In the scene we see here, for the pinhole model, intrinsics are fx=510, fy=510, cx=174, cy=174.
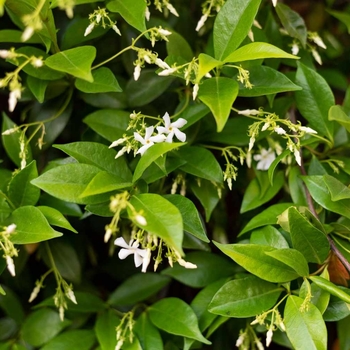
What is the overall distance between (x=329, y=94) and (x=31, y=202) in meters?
0.54

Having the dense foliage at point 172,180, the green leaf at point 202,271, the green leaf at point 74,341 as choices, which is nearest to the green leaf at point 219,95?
the dense foliage at point 172,180

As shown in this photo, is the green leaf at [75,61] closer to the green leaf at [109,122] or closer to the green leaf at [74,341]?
the green leaf at [109,122]

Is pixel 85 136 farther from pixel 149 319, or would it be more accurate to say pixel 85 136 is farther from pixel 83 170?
pixel 149 319

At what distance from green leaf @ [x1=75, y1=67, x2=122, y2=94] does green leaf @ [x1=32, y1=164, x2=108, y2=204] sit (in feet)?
0.44

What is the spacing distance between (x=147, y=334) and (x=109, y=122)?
1.20ft

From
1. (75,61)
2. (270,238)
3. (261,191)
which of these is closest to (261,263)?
(270,238)

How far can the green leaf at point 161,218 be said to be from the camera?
0.60 meters

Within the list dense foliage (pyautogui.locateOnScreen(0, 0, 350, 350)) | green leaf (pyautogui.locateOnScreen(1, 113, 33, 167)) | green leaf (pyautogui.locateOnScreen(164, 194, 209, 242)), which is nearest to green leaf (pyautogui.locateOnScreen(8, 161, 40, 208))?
dense foliage (pyautogui.locateOnScreen(0, 0, 350, 350))

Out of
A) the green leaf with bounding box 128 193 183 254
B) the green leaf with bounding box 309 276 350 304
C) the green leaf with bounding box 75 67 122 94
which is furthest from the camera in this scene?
the green leaf with bounding box 75 67 122 94

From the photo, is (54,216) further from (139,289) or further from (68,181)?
(139,289)

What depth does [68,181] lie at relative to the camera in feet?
2.39

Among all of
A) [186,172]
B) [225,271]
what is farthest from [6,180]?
[225,271]

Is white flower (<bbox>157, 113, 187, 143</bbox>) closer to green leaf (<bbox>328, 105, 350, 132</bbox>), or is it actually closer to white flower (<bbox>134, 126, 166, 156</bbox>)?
white flower (<bbox>134, 126, 166, 156</bbox>)

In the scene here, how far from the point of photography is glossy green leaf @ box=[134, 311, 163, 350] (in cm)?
84
